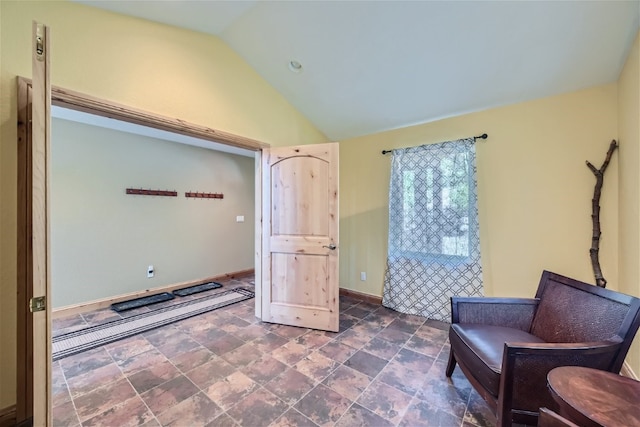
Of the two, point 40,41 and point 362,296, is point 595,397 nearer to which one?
point 40,41

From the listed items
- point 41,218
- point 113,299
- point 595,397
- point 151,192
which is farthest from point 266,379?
point 151,192

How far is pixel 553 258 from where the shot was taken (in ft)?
7.47

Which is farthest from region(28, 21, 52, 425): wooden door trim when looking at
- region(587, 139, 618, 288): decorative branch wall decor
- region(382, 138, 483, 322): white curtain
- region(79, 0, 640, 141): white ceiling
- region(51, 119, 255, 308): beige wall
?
region(587, 139, 618, 288): decorative branch wall decor

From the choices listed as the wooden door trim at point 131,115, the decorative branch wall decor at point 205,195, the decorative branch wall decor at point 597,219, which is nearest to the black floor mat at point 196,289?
the decorative branch wall decor at point 205,195

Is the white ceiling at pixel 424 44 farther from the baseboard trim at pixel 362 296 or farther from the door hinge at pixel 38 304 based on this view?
the baseboard trim at pixel 362 296

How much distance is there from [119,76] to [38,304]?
65.3 inches

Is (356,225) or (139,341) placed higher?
(356,225)

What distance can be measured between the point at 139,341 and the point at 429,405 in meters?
2.61

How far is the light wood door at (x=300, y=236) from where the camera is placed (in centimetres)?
262

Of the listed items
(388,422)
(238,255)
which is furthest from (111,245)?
(388,422)

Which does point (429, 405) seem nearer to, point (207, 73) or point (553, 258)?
point (553, 258)

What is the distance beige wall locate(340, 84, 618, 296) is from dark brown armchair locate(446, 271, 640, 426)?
1.91 feet

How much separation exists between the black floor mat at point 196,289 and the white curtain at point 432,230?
2.77 meters

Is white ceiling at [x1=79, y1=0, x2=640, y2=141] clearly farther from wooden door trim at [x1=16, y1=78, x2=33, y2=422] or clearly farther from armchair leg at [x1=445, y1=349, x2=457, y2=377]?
armchair leg at [x1=445, y1=349, x2=457, y2=377]
